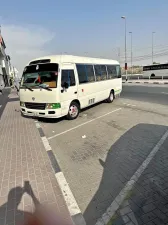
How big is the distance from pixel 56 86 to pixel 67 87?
54 centimetres

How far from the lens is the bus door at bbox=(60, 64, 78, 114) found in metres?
7.11

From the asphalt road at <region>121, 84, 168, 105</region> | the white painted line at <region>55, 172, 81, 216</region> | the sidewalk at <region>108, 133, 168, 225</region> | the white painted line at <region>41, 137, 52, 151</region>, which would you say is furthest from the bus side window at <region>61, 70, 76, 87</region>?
the asphalt road at <region>121, 84, 168, 105</region>

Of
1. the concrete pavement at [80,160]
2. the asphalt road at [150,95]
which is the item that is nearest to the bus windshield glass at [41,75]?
the concrete pavement at [80,160]

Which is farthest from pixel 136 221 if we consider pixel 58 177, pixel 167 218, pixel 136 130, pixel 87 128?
pixel 87 128

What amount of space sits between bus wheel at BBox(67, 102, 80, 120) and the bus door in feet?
1.04

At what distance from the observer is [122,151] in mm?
4754

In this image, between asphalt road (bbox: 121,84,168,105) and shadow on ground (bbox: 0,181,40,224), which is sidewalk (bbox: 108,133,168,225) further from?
asphalt road (bbox: 121,84,168,105)

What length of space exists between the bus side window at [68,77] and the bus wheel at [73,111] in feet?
3.08

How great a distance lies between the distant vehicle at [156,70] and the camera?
33.5 meters

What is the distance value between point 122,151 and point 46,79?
4128 mm

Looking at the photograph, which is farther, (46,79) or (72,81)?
(72,81)

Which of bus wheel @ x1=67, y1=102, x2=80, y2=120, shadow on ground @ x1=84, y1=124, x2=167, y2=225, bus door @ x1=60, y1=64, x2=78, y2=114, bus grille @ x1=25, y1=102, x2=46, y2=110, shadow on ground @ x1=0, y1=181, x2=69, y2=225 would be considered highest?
bus door @ x1=60, y1=64, x2=78, y2=114

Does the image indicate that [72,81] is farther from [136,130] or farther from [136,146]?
[136,146]

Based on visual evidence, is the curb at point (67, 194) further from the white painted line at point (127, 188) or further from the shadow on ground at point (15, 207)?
the shadow on ground at point (15, 207)
